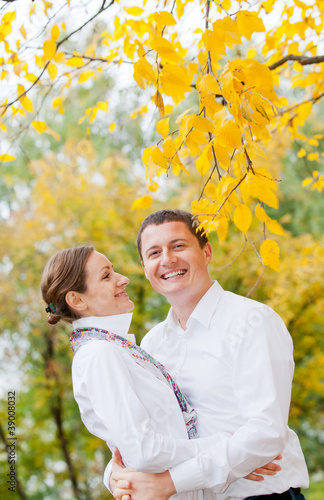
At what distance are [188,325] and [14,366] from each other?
5.61m

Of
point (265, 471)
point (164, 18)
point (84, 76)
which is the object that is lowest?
point (265, 471)

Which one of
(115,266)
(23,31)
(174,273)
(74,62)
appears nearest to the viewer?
(174,273)

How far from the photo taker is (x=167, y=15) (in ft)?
5.12

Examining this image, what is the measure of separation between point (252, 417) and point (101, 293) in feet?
2.30

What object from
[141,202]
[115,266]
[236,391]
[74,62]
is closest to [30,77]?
[74,62]

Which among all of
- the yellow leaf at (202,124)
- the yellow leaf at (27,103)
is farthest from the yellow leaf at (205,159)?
the yellow leaf at (27,103)

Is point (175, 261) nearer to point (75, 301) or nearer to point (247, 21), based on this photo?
point (75, 301)

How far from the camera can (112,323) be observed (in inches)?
77.5

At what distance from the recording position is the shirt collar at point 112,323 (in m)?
1.96

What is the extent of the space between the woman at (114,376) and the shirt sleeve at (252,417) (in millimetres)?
61

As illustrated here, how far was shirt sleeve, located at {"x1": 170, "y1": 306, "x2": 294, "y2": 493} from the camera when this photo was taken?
164 cm

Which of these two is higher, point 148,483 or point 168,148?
point 168,148

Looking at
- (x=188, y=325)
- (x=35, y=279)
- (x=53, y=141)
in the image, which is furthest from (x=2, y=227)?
(x=188, y=325)

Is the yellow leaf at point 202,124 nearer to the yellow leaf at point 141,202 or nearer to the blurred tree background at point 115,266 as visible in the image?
the yellow leaf at point 141,202
